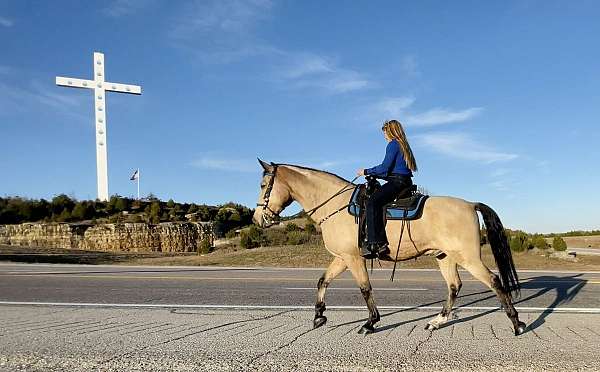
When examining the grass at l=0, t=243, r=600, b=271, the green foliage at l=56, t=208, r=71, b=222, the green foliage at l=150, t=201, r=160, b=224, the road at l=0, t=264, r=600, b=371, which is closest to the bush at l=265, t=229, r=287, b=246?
the grass at l=0, t=243, r=600, b=271

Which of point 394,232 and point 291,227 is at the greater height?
point 291,227

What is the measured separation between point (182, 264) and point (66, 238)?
54.8 feet

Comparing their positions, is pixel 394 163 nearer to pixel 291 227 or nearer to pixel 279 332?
pixel 279 332

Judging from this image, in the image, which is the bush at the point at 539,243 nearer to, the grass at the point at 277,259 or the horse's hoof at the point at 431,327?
the grass at the point at 277,259

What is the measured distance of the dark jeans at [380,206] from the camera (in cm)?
700

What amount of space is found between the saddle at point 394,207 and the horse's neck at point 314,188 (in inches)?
13.1

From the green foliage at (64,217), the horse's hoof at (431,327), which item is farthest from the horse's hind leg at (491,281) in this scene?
the green foliage at (64,217)

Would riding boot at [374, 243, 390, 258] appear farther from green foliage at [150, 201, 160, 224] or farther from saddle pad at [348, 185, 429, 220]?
green foliage at [150, 201, 160, 224]

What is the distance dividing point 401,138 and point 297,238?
23.2 metres

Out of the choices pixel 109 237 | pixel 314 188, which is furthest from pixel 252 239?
pixel 314 188

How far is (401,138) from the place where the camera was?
737cm

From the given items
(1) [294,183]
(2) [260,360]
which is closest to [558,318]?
(1) [294,183]

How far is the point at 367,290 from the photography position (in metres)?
7.24

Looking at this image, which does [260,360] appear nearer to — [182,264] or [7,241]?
[182,264]
